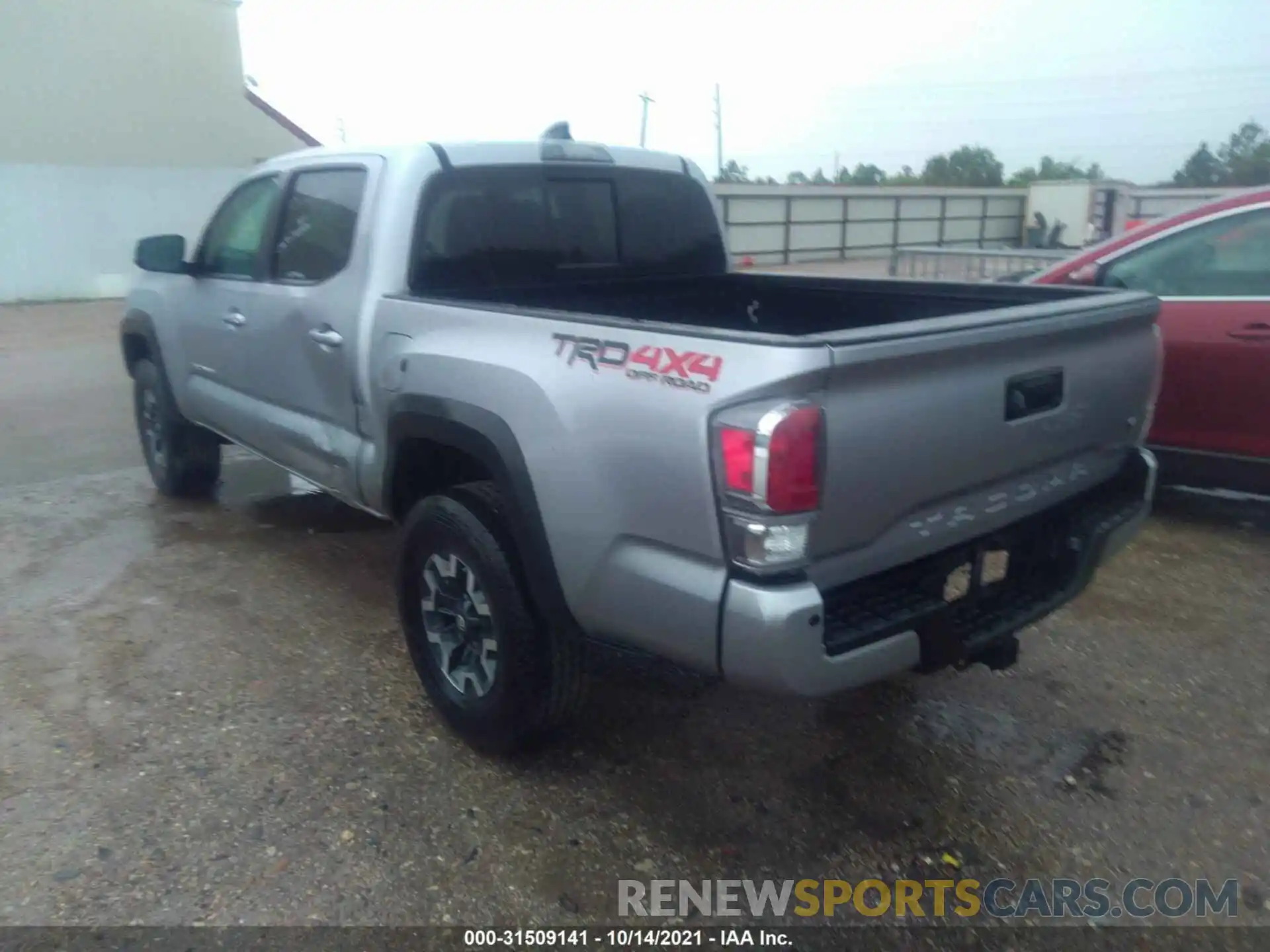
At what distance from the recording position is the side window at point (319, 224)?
4.06 m

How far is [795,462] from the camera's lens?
238 cm

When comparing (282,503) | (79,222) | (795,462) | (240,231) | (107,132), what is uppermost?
(107,132)

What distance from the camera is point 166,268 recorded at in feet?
17.2

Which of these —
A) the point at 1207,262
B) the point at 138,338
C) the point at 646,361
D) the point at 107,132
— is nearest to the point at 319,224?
the point at 646,361

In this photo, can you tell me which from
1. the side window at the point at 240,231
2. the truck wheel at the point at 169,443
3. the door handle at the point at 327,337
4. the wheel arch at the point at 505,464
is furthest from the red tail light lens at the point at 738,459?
the truck wheel at the point at 169,443

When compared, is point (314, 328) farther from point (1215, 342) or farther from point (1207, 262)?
point (1207, 262)

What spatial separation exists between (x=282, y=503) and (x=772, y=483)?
15.3ft

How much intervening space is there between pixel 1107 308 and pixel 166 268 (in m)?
4.33

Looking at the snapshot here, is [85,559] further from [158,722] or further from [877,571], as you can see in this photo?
[877,571]

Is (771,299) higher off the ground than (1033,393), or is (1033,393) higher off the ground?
(771,299)

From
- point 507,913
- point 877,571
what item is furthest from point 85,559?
point 877,571

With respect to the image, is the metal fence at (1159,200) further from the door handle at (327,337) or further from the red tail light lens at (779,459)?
the red tail light lens at (779,459)

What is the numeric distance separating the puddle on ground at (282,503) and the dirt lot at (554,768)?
3.04 feet

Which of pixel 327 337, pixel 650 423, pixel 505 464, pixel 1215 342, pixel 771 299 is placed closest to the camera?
pixel 650 423
